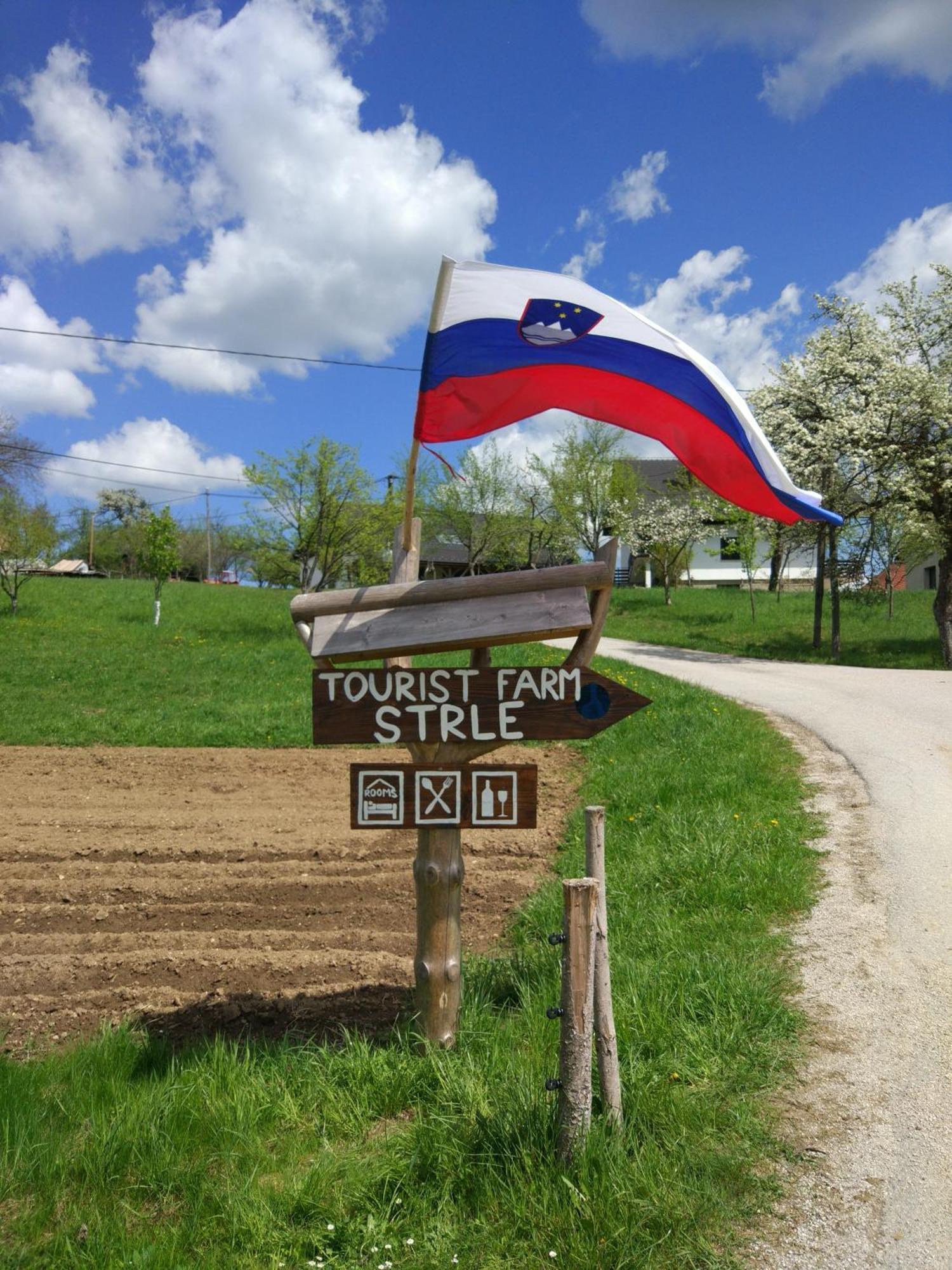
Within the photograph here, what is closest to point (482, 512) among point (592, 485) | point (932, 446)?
point (592, 485)

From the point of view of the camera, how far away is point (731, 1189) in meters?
2.88

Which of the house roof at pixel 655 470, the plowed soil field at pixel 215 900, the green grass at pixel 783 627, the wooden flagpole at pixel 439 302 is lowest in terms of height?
the plowed soil field at pixel 215 900

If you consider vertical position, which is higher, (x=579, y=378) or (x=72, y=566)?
(x=72, y=566)

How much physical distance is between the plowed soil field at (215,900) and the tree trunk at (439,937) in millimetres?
587

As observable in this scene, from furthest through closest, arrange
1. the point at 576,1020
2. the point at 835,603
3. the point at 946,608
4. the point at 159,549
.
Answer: the point at 159,549 → the point at 835,603 → the point at 946,608 → the point at 576,1020

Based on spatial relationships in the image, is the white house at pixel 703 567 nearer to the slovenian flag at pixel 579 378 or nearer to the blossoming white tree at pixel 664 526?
the blossoming white tree at pixel 664 526

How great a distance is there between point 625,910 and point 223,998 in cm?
227

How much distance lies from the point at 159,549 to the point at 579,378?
23.6m

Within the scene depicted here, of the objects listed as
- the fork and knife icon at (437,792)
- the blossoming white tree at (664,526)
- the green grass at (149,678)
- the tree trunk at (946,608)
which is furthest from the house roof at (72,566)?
the fork and knife icon at (437,792)

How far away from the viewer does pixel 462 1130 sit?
3146 mm

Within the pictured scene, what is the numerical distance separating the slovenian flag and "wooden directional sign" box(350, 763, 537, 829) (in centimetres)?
142

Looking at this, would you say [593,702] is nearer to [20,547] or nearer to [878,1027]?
[878,1027]

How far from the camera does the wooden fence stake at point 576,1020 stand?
9.68ft

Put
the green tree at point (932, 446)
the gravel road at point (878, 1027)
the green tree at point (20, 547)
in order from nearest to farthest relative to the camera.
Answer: the gravel road at point (878, 1027) < the green tree at point (932, 446) < the green tree at point (20, 547)
